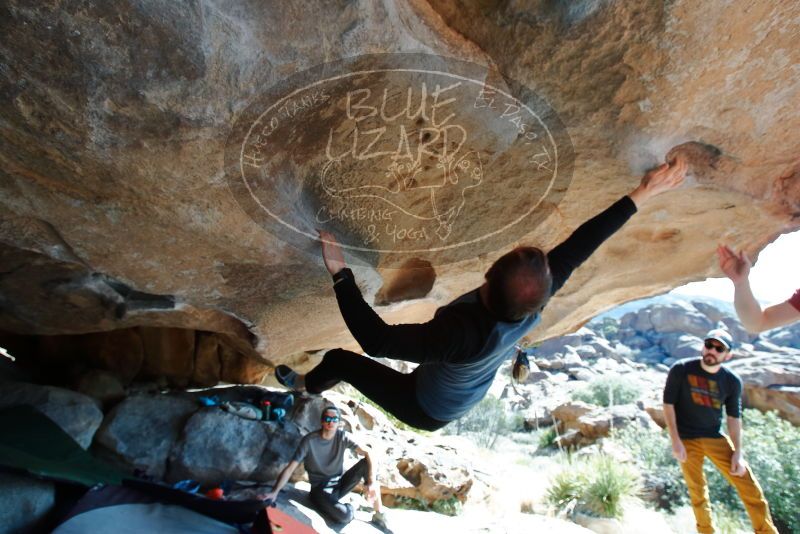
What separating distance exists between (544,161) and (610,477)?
6538 millimetres

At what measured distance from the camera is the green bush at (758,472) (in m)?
7.80

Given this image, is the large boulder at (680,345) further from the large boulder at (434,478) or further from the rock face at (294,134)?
the rock face at (294,134)

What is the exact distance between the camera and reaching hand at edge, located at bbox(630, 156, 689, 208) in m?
2.35

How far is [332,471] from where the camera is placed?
503 centimetres

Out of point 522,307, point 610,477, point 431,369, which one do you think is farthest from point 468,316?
point 610,477

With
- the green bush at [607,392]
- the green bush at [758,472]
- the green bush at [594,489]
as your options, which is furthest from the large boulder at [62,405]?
the green bush at [607,392]

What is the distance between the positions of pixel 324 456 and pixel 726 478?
359 cm

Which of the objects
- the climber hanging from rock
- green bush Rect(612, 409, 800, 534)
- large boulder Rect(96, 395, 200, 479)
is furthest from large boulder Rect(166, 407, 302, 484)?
green bush Rect(612, 409, 800, 534)

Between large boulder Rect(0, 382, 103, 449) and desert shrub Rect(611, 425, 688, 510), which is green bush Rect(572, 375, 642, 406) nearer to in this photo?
desert shrub Rect(611, 425, 688, 510)

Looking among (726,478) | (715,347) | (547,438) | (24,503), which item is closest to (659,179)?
(715,347)

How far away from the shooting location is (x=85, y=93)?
66.5 inches

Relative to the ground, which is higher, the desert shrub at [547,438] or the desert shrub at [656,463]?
the desert shrub at [547,438]

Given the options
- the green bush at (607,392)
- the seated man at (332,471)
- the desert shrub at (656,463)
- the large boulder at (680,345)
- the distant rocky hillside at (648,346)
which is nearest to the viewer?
the seated man at (332,471)

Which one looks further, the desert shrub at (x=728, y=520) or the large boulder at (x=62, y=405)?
the desert shrub at (x=728, y=520)
